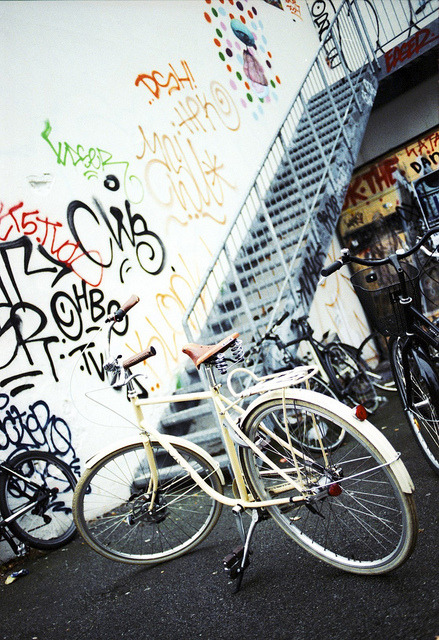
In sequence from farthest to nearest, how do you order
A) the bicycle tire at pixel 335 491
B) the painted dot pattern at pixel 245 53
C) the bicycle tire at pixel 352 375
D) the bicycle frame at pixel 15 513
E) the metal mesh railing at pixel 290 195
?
the painted dot pattern at pixel 245 53, the metal mesh railing at pixel 290 195, the bicycle tire at pixel 352 375, the bicycle frame at pixel 15 513, the bicycle tire at pixel 335 491

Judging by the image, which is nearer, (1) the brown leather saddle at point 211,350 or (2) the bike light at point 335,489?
(2) the bike light at point 335,489

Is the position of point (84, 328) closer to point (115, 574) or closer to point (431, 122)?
point (115, 574)

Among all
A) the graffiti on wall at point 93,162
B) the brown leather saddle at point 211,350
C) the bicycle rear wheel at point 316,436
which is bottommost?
the bicycle rear wheel at point 316,436

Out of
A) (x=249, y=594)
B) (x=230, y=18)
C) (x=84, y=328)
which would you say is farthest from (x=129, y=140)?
(x=249, y=594)

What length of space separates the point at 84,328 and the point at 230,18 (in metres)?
6.13

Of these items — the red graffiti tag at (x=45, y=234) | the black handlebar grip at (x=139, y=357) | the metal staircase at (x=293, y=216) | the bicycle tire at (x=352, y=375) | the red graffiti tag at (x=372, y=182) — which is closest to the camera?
the black handlebar grip at (x=139, y=357)

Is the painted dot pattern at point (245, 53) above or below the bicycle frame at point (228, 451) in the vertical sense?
above

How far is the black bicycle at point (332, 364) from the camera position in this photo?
5.21 metres

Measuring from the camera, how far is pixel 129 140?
6379 mm

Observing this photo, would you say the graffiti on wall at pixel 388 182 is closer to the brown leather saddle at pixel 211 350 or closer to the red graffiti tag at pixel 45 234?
the red graffiti tag at pixel 45 234

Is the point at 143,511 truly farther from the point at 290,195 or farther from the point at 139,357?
the point at 290,195

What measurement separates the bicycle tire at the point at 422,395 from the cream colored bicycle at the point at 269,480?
1.45 ft

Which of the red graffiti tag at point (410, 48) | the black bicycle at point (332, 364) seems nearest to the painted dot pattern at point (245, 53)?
the red graffiti tag at point (410, 48)

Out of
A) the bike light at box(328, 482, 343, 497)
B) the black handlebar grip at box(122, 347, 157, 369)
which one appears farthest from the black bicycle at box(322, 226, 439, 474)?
the black handlebar grip at box(122, 347, 157, 369)
